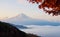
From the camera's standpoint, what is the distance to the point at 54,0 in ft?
5.56

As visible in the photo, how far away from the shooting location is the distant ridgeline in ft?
10.3

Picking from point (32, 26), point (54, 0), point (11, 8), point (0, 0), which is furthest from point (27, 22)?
point (54, 0)

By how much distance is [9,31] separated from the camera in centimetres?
320

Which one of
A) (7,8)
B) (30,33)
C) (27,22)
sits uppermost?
(7,8)

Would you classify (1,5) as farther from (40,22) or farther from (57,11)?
(57,11)

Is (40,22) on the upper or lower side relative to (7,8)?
lower

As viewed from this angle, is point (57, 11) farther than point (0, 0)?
No

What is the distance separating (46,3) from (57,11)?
213 millimetres

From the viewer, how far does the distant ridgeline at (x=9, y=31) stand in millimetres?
3133

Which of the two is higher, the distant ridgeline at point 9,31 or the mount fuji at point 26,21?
the mount fuji at point 26,21

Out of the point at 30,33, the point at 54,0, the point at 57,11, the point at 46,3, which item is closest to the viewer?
the point at 54,0

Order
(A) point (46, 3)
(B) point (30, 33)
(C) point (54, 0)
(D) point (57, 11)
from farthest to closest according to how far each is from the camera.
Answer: (B) point (30, 33)
(D) point (57, 11)
(A) point (46, 3)
(C) point (54, 0)

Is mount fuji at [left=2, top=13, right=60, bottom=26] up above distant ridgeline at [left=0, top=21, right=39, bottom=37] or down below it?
above

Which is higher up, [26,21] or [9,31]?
[26,21]
